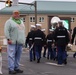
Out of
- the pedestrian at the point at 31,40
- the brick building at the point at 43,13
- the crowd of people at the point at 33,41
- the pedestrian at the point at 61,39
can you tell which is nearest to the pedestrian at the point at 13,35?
the crowd of people at the point at 33,41

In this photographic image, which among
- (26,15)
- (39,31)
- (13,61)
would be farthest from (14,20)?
(26,15)

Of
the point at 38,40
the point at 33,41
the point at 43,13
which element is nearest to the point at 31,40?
the point at 33,41

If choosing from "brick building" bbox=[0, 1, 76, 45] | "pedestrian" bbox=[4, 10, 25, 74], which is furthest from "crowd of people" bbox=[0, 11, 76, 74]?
"brick building" bbox=[0, 1, 76, 45]

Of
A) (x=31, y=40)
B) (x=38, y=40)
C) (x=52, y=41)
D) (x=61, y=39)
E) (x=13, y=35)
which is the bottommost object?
(x=52, y=41)

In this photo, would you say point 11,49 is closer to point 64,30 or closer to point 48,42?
point 64,30

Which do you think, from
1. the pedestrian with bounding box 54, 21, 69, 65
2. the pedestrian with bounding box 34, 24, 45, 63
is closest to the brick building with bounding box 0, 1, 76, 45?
the pedestrian with bounding box 34, 24, 45, 63

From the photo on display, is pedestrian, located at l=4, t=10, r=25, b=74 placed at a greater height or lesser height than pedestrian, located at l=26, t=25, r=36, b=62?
greater

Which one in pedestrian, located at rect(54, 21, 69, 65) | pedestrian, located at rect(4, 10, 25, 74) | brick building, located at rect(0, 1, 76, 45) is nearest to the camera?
pedestrian, located at rect(4, 10, 25, 74)

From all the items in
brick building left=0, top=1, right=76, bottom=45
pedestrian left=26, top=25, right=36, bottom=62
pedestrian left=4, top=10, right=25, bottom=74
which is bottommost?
brick building left=0, top=1, right=76, bottom=45

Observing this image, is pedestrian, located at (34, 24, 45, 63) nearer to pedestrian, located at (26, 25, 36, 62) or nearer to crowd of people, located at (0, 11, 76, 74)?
crowd of people, located at (0, 11, 76, 74)

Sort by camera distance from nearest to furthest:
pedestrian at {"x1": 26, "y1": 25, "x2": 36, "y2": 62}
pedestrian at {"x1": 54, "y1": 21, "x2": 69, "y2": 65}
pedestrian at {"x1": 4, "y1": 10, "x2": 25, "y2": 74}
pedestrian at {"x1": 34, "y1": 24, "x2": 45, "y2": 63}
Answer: pedestrian at {"x1": 4, "y1": 10, "x2": 25, "y2": 74} < pedestrian at {"x1": 54, "y1": 21, "x2": 69, "y2": 65} < pedestrian at {"x1": 34, "y1": 24, "x2": 45, "y2": 63} < pedestrian at {"x1": 26, "y1": 25, "x2": 36, "y2": 62}

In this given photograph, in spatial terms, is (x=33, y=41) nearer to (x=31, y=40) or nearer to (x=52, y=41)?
(x=31, y=40)

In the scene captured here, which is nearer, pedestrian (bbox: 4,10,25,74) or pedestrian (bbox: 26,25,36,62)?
pedestrian (bbox: 4,10,25,74)

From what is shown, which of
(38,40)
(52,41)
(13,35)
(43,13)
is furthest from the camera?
(43,13)
